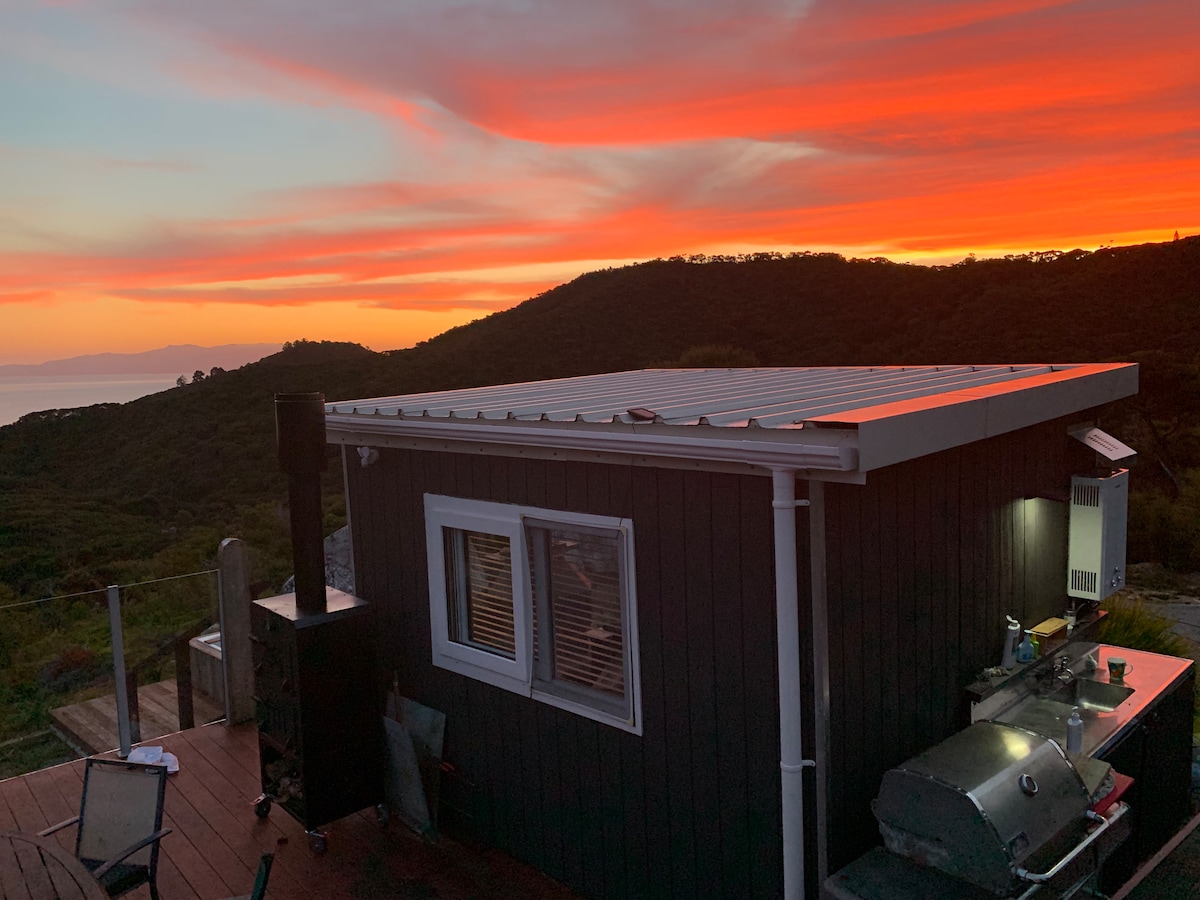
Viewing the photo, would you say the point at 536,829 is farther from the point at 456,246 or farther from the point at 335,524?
the point at 335,524

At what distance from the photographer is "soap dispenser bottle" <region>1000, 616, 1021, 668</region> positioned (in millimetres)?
4312

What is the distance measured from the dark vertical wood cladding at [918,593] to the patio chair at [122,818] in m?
2.96

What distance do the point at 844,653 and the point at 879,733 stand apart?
18.8 inches

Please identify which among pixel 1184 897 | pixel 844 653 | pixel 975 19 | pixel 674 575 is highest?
pixel 975 19

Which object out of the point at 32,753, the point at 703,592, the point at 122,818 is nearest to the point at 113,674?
the point at 32,753

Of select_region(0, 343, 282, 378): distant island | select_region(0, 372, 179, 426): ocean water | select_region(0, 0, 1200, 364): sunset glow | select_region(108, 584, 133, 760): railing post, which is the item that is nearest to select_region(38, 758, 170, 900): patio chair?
select_region(108, 584, 133, 760): railing post

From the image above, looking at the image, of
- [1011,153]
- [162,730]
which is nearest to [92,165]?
[162,730]

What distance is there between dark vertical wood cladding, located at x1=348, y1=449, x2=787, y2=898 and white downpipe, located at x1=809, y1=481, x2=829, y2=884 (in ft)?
0.28

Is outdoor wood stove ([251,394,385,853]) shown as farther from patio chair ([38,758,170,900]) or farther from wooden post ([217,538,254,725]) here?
wooden post ([217,538,254,725])

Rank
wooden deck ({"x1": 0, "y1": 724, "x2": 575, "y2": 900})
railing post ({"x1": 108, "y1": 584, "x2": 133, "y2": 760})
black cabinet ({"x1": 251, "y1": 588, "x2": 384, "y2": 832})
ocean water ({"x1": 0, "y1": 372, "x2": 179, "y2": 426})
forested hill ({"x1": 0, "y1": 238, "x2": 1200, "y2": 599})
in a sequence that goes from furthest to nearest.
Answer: ocean water ({"x1": 0, "y1": 372, "x2": 179, "y2": 426}), forested hill ({"x1": 0, "y1": 238, "x2": 1200, "y2": 599}), railing post ({"x1": 108, "y1": 584, "x2": 133, "y2": 760}), black cabinet ({"x1": 251, "y1": 588, "x2": 384, "y2": 832}), wooden deck ({"x1": 0, "y1": 724, "x2": 575, "y2": 900})

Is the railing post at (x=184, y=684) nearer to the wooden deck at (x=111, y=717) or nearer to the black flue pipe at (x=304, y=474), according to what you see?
the wooden deck at (x=111, y=717)

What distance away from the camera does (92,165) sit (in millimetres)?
9320

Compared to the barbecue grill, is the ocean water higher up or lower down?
higher up

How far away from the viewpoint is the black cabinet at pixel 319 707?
14.3ft
